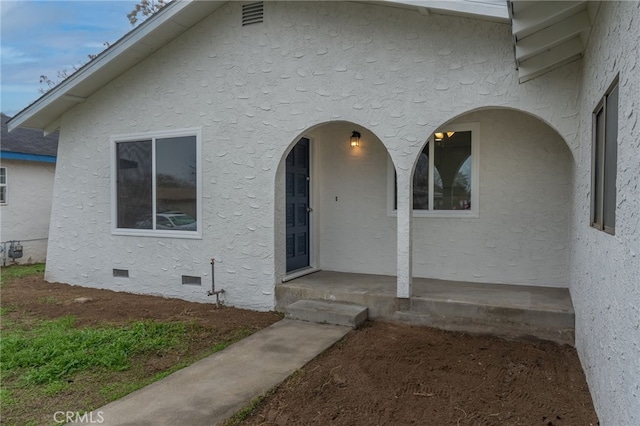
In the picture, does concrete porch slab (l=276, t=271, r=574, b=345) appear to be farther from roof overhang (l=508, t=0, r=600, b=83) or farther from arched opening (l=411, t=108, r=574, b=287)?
roof overhang (l=508, t=0, r=600, b=83)

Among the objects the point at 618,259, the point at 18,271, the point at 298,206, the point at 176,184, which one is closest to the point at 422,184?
the point at 298,206

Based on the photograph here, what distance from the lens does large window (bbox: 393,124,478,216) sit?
6.32m

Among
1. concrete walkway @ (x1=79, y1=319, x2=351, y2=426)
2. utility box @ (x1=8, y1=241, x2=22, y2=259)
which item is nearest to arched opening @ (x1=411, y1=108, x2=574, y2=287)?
concrete walkway @ (x1=79, y1=319, x2=351, y2=426)

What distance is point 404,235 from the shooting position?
5.27 m

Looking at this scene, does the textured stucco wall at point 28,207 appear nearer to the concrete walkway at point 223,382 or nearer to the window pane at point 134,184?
the window pane at point 134,184

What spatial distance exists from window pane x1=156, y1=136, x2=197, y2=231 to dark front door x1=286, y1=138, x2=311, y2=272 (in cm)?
157

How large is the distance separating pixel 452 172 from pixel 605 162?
3.42 m

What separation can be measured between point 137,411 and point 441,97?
15.1ft

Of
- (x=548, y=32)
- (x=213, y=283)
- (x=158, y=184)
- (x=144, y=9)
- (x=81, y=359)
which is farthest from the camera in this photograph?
(x=144, y=9)

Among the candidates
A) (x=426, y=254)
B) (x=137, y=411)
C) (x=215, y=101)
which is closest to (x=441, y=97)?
(x=426, y=254)

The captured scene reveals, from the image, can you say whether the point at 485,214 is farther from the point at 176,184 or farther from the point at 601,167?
the point at 176,184

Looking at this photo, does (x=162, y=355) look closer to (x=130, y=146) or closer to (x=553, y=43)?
(x=130, y=146)

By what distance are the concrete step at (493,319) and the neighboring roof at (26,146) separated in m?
11.2

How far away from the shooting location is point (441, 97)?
5.11 metres
